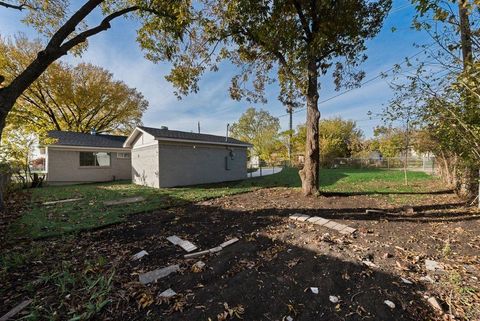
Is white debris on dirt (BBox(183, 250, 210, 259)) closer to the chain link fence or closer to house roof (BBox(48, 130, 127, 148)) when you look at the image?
house roof (BBox(48, 130, 127, 148))

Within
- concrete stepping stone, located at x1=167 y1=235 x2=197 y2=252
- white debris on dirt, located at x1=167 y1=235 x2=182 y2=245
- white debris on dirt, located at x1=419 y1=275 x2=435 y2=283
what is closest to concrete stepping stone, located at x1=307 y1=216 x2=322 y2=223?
white debris on dirt, located at x1=419 y1=275 x2=435 y2=283

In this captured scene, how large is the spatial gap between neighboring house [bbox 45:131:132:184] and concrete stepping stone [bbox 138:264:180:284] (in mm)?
12969

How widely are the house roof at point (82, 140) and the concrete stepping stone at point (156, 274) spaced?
14.1 meters

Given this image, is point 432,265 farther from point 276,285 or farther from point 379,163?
point 379,163

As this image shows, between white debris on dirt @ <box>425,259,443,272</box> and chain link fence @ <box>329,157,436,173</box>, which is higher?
chain link fence @ <box>329,157,436,173</box>

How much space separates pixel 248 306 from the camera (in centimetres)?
223

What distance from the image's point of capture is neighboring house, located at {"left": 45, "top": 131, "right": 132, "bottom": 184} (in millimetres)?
12961

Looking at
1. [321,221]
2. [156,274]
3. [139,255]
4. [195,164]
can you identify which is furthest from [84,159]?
[321,221]

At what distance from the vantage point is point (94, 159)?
14.5 metres

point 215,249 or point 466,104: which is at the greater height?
point 466,104

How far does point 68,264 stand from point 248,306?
2735 millimetres

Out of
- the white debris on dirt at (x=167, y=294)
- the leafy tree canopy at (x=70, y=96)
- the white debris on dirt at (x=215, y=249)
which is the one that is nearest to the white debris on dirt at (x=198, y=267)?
the white debris on dirt at (x=215, y=249)

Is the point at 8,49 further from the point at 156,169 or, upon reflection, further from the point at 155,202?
the point at 155,202

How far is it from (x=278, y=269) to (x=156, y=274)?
1636 mm
